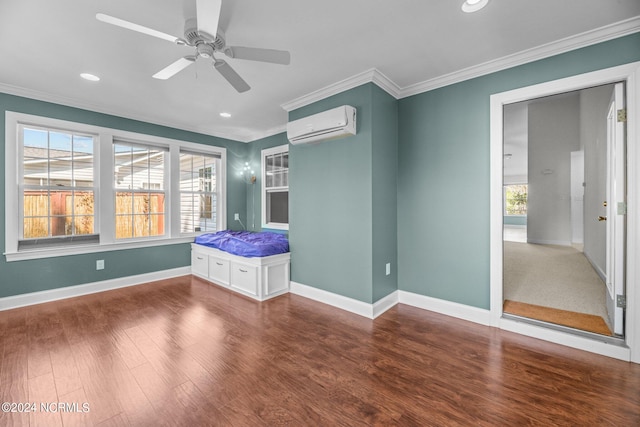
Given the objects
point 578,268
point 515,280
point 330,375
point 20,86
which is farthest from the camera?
point 578,268

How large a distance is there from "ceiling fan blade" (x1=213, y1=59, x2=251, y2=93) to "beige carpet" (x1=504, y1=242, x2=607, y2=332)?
147 inches

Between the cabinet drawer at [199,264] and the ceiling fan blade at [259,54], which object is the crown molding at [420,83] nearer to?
the ceiling fan blade at [259,54]

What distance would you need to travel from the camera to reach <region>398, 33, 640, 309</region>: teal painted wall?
8.77ft

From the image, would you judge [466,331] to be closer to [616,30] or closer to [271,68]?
[616,30]

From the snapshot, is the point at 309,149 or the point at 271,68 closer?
the point at 271,68

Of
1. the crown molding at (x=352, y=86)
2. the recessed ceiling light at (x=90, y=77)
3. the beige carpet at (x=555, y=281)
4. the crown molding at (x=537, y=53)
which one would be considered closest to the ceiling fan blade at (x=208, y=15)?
the crown molding at (x=352, y=86)

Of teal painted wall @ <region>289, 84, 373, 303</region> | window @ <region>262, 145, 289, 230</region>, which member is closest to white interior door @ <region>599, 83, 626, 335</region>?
teal painted wall @ <region>289, 84, 373, 303</region>

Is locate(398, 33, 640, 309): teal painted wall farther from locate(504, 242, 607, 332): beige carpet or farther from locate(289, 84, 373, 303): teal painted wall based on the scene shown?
locate(504, 242, 607, 332): beige carpet

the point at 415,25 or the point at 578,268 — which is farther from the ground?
the point at 415,25

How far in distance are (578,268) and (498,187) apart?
3.22 meters

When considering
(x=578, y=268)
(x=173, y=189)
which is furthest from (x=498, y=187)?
(x=173, y=189)

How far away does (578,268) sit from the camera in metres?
4.30

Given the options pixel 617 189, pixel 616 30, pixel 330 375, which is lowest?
pixel 330 375

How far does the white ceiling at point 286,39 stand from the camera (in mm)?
1858
